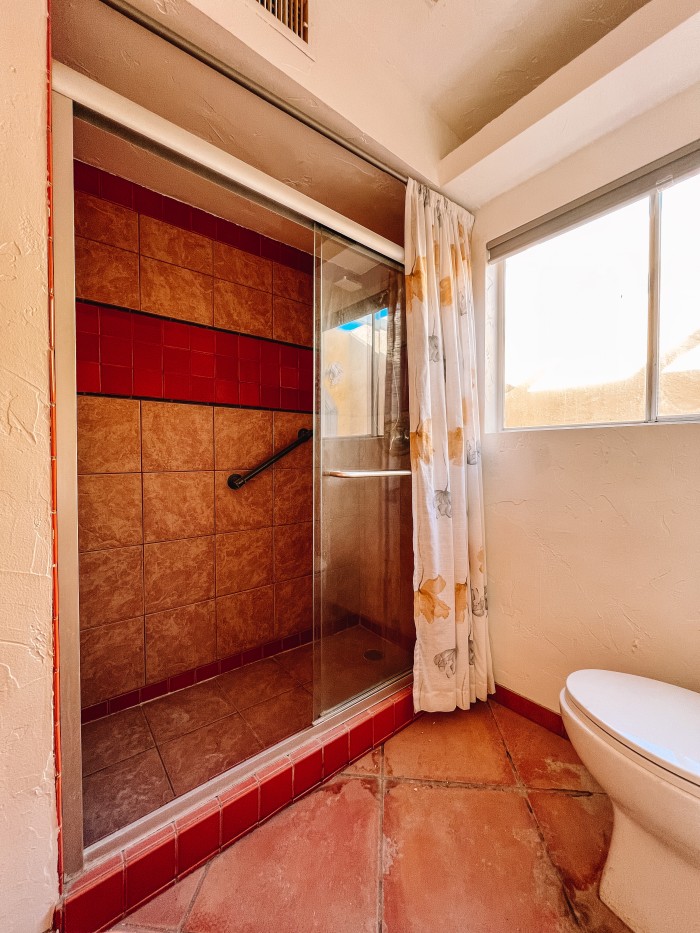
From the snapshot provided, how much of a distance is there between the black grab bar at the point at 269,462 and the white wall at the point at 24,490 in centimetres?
107

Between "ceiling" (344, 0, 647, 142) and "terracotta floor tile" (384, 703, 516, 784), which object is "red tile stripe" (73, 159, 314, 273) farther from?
"terracotta floor tile" (384, 703, 516, 784)

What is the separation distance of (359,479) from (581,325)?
98cm

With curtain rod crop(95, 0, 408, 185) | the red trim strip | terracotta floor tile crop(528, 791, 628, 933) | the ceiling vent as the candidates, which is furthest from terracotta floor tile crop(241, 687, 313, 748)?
the ceiling vent

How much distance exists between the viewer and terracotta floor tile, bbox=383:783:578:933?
83 cm

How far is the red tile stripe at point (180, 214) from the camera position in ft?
4.69

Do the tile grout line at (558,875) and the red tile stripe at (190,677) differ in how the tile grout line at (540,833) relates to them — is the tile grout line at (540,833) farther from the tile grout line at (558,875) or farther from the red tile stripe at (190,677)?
the red tile stripe at (190,677)

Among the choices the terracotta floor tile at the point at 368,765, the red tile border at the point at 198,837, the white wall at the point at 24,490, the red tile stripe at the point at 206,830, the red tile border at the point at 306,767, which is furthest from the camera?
the terracotta floor tile at the point at 368,765

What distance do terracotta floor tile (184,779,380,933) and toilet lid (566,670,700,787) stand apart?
686mm

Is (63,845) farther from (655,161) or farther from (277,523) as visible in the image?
(655,161)

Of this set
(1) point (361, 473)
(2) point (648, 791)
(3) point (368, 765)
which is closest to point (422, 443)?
(1) point (361, 473)

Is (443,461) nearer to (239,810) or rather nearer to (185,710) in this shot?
(239,810)

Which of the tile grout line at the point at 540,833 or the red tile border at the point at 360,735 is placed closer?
the tile grout line at the point at 540,833

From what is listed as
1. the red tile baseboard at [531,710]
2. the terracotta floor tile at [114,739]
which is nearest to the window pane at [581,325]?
the red tile baseboard at [531,710]

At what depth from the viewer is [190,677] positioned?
5.65ft
